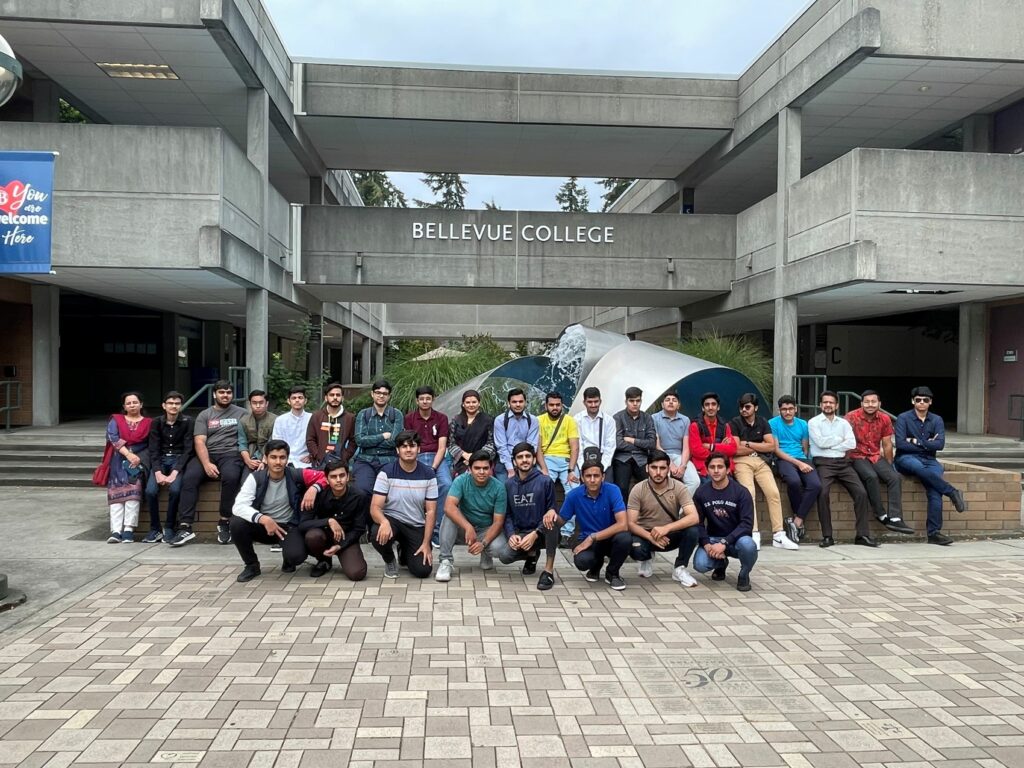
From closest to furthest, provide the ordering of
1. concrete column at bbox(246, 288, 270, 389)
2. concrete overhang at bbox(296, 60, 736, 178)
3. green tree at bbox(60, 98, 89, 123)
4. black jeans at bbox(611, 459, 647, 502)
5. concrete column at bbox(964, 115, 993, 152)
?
black jeans at bbox(611, 459, 647, 502)
concrete column at bbox(246, 288, 270, 389)
concrete column at bbox(964, 115, 993, 152)
concrete overhang at bbox(296, 60, 736, 178)
green tree at bbox(60, 98, 89, 123)

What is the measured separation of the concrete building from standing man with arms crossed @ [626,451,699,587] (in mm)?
7124

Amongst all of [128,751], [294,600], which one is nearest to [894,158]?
[294,600]

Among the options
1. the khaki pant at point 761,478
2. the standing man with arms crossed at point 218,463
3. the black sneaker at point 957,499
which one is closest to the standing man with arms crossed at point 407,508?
the standing man with arms crossed at point 218,463

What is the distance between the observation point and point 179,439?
24.9 feet

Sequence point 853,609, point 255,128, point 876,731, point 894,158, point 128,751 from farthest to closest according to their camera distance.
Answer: point 255,128 < point 894,158 < point 853,609 < point 876,731 < point 128,751

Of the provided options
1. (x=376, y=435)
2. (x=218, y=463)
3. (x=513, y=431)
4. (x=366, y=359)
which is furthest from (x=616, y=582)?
(x=366, y=359)

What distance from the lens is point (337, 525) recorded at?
624cm

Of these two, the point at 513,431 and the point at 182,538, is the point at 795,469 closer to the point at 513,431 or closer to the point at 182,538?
the point at 513,431

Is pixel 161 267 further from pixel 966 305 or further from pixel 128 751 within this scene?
pixel 966 305

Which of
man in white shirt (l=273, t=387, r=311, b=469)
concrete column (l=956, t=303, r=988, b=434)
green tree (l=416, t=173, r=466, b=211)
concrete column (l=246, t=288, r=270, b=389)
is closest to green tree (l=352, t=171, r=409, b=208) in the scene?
green tree (l=416, t=173, r=466, b=211)

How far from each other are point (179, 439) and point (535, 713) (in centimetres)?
530

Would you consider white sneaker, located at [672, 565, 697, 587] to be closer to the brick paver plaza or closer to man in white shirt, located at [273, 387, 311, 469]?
the brick paver plaza

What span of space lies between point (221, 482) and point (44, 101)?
997 cm

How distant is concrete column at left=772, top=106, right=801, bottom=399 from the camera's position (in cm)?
1357
